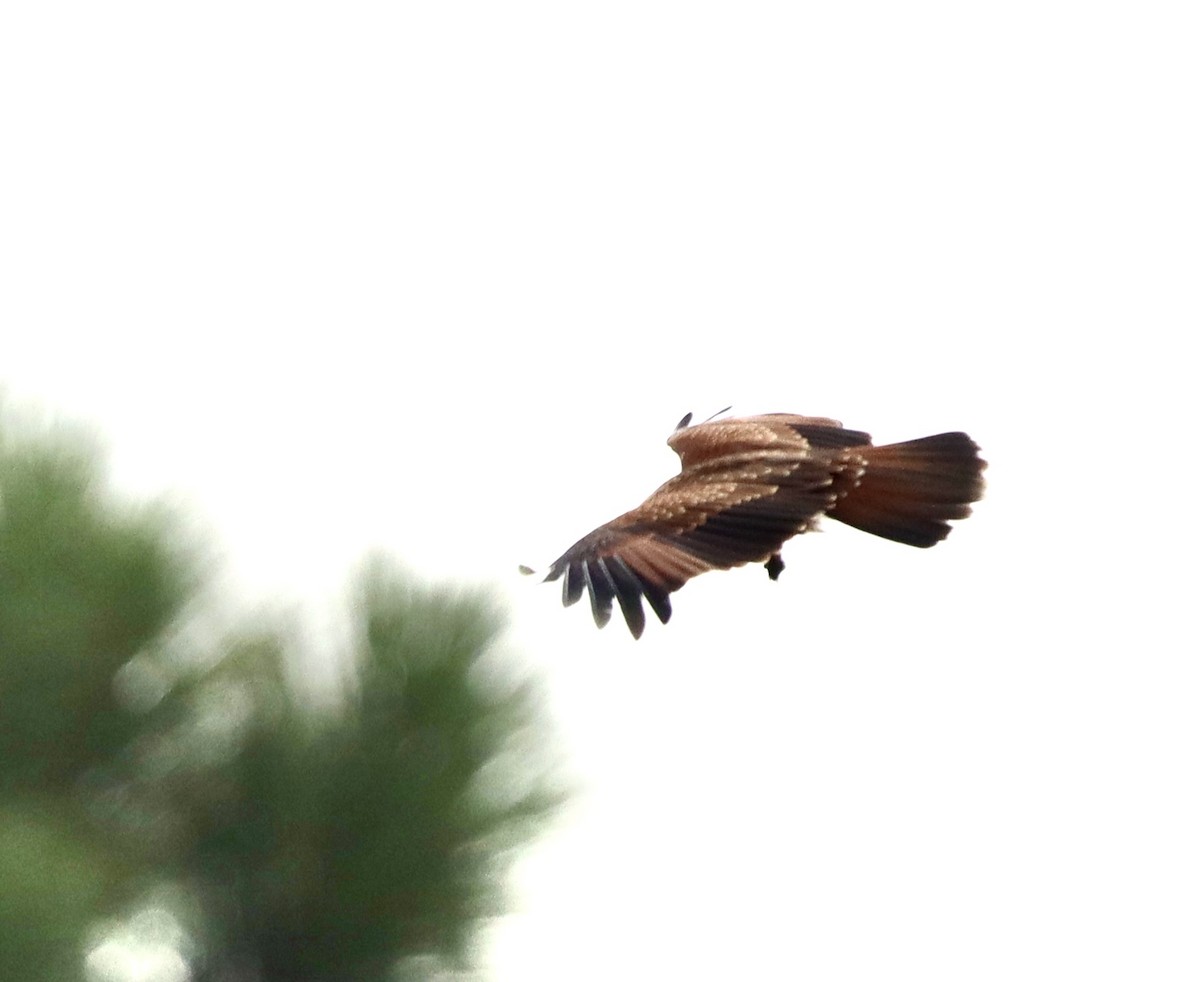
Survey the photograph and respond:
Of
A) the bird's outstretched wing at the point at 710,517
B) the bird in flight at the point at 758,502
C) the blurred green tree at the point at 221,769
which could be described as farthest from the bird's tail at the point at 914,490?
the blurred green tree at the point at 221,769

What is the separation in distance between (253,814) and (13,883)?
2.53 metres

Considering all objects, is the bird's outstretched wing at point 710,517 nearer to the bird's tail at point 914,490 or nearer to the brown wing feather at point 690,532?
the brown wing feather at point 690,532

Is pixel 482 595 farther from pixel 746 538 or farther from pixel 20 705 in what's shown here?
pixel 746 538

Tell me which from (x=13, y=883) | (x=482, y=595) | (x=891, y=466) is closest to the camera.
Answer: (x=891, y=466)

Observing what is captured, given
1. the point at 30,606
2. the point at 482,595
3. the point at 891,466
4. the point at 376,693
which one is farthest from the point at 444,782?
the point at 891,466

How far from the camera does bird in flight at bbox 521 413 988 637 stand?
5.03 m

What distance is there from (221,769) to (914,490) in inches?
230

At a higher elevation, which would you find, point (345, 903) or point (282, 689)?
point (282, 689)

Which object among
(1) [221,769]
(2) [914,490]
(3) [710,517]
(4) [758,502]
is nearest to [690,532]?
(3) [710,517]

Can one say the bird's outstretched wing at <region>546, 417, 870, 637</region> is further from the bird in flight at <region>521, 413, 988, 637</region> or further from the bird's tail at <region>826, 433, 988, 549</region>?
the bird's tail at <region>826, 433, 988, 549</region>

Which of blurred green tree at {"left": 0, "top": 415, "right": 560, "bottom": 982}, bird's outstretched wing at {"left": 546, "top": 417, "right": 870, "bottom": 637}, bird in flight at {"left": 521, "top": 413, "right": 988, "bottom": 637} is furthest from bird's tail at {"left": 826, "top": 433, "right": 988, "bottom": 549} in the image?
blurred green tree at {"left": 0, "top": 415, "right": 560, "bottom": 982}

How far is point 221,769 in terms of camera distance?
10766mm

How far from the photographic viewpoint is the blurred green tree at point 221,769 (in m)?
10.4

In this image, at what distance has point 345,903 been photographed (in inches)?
417
